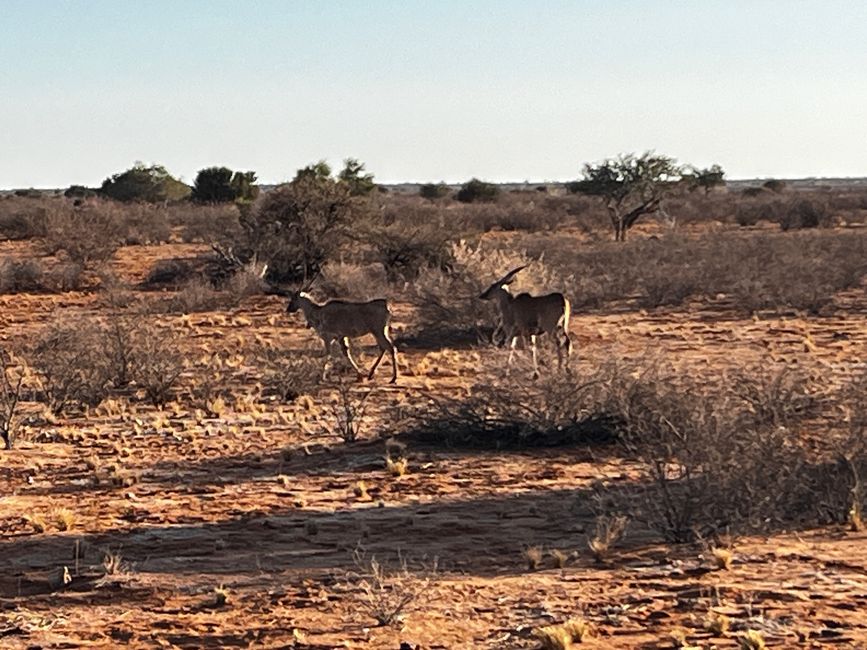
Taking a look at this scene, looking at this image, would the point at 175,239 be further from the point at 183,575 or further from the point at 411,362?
the point at 183,575

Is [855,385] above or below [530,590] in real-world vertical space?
above

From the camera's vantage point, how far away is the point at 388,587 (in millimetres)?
7910

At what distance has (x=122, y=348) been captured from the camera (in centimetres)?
1702

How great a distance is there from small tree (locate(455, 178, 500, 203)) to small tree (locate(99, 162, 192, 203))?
49.7 ft

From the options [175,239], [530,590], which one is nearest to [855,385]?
[530,590]

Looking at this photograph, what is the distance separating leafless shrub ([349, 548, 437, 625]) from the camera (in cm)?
743

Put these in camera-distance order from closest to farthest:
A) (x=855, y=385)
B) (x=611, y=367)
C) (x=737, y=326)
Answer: (x=855, y=385), (x=611, y=367), (x=737, y=326)

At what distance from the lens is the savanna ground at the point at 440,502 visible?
296 inches

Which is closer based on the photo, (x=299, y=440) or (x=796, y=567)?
(x=796, y=567)

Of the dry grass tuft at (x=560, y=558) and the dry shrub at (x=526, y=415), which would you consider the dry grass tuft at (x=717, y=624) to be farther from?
the dry shrub at (x=526, y=415)

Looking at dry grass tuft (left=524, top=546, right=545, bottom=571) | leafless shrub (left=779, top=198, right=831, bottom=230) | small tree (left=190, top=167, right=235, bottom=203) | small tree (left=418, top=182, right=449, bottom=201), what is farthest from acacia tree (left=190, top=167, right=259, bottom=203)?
dry grass tuft (left=524, top=546, right=545, bottom=571)

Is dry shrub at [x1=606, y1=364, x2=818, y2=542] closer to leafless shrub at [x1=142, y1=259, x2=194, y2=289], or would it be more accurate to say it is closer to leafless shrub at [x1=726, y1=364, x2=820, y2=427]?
leafless shrub at [x1=726, y1=364, x2=820, y2=427]

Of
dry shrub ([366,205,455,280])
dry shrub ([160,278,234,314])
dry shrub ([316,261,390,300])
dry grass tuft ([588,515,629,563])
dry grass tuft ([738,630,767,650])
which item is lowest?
dry grass tuft ([738,630,767,650])

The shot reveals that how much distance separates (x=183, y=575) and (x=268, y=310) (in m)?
17.9
